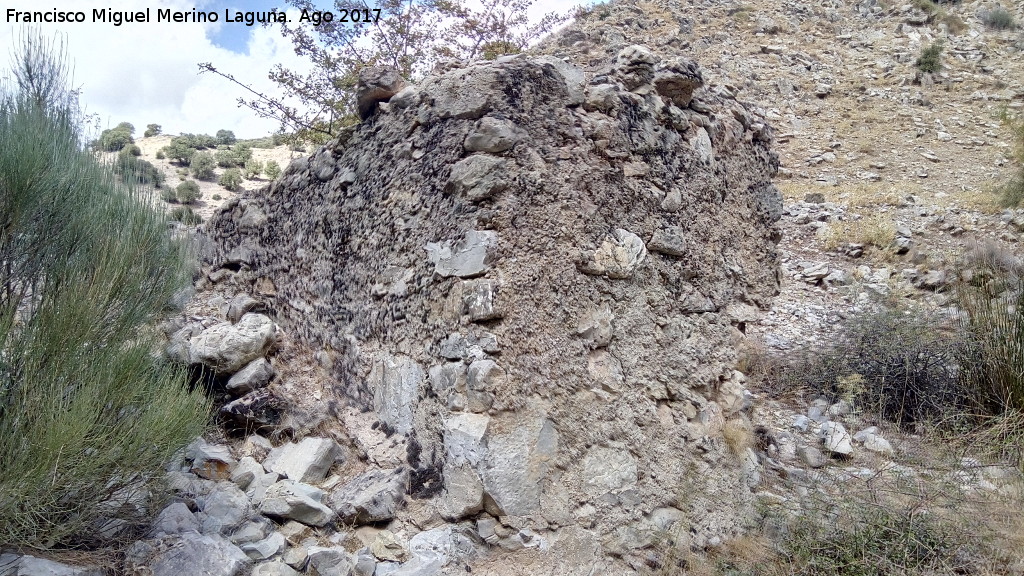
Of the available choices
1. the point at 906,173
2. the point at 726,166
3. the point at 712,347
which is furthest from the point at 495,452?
the point at 906,173

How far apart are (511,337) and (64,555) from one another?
6.70ft

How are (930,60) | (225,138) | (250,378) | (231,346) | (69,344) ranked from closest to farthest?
(69,344), (250,378), (231,346), (930,60), (225,138)

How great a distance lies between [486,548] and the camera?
286cm

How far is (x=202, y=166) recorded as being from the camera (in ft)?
52.2

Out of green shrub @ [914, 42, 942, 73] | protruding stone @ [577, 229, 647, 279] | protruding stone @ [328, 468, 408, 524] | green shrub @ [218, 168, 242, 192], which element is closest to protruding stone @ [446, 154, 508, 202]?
protruding stone @ [577, 229, 647, 279]

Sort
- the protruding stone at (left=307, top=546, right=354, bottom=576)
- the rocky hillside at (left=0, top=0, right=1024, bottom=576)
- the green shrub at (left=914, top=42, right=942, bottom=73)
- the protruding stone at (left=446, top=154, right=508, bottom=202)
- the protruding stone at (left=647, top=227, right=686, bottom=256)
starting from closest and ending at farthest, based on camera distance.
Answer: the protruding stone at (left=307, top=546, right=354, bottom=576) < the rocky hillside at (left=0, top=0, right=1024, bottom=576) < the protruding stone at (left=446, top=154, right=508, bottom=202) < the protruding stone at (left=647, top=227, right=686, bottom=256) < the green shrub at (left=914, top=42, right=942, bottom=73)

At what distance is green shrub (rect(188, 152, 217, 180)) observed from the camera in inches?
624

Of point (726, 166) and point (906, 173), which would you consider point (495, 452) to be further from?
point (906, 173)

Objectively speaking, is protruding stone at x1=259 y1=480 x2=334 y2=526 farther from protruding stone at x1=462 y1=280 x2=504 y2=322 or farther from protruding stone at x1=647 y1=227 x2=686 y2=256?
protruding stone at x1=647 y1=227 x2=686 y2=256

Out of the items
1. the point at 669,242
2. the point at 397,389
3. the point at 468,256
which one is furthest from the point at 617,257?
the point at 397,389

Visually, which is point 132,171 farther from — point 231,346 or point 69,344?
point 69,344

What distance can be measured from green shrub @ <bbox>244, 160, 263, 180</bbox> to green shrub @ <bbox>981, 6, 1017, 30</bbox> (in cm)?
1948

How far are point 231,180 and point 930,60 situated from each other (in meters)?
16.9

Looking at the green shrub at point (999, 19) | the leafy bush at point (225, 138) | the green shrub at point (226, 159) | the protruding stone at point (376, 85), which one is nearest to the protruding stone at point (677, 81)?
the protruding stone at point (376, 85)
